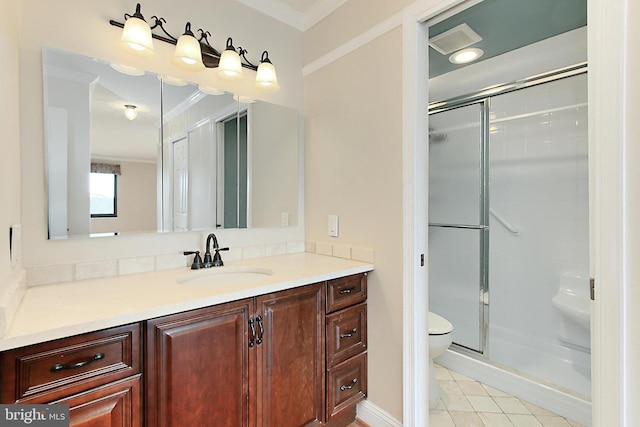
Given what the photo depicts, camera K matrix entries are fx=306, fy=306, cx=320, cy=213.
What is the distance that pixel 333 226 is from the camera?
1.94m

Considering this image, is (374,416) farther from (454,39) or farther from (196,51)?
(454,39)

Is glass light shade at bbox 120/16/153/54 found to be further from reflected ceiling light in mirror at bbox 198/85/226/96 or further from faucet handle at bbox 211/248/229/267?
faucet handle at bbox 211/248/229/267

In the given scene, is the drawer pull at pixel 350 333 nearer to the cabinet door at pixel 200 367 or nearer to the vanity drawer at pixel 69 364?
the cabinet door at pixel 200 367

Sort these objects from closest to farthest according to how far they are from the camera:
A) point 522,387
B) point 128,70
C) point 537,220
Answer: point 128,70 → point 522,387 → point 537,220

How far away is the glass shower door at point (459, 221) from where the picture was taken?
2.61m

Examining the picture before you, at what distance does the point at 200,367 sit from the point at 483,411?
67.9 inches

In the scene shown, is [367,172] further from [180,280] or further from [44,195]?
[44,195]

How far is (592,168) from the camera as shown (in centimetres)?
98

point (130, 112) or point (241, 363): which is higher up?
point (130, 112)

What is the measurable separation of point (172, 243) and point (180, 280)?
288 millimetres

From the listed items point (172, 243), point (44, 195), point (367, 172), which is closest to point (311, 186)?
point (367, 172)

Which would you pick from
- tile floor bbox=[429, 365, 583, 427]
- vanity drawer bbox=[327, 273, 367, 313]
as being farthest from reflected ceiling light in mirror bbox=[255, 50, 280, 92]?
tile floor bbox=[429, 365, 583, 427]

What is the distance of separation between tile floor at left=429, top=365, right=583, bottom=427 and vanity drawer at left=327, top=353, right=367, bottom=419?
0.49 meters

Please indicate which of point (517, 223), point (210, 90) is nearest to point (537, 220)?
point (517, 223)
